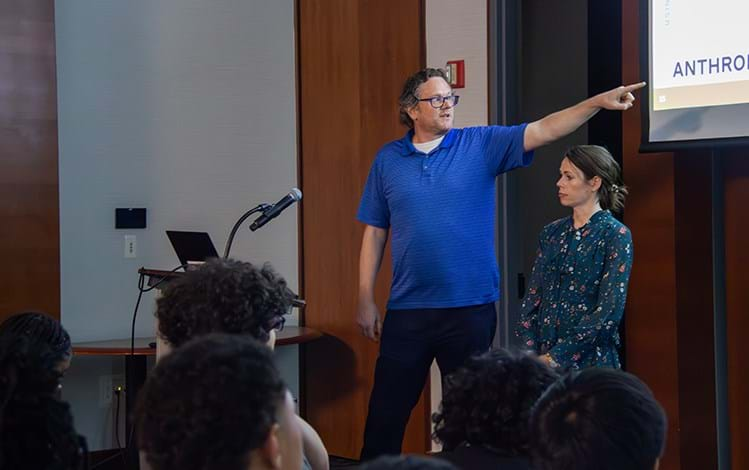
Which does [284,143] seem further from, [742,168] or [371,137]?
[742,168]

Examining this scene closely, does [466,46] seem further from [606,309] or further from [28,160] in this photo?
[28,160]

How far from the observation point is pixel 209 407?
1.12 meters

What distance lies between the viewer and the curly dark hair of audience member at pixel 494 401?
152 centimetres

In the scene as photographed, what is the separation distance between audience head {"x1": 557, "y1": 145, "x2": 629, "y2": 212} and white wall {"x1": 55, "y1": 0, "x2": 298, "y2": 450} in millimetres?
1978

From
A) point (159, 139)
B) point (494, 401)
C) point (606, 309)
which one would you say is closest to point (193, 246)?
point (159, 139)

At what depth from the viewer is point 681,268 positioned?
118 inches

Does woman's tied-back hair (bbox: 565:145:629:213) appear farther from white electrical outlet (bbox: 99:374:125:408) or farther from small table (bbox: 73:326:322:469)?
white electrical outlet (bbox: 99:374:125:408)

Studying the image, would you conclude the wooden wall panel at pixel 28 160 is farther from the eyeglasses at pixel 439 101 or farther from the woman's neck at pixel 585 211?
the woman's neck at pixel 585 211

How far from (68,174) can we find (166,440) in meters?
Answer: 3.32

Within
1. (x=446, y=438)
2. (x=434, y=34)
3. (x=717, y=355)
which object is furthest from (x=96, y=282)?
(x=446, y=438)

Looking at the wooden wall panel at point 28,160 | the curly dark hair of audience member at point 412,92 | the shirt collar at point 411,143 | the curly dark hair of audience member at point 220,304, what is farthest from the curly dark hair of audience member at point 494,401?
the wooden wall panel at point 28,160

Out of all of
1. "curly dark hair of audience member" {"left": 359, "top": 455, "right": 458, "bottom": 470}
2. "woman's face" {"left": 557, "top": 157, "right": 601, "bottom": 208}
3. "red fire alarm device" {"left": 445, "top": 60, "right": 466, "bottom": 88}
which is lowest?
"curly dark hair of audience member" {"left": 359, "top": 455, "right": 458, "bottom": 470}

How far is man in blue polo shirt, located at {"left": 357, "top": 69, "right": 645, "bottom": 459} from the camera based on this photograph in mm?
2957

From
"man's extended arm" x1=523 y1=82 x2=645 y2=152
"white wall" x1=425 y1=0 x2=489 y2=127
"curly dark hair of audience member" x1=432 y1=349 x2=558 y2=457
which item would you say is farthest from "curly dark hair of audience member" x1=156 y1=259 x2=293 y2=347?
"white wall" x1=425 y1=0 x2=489 y2=127
